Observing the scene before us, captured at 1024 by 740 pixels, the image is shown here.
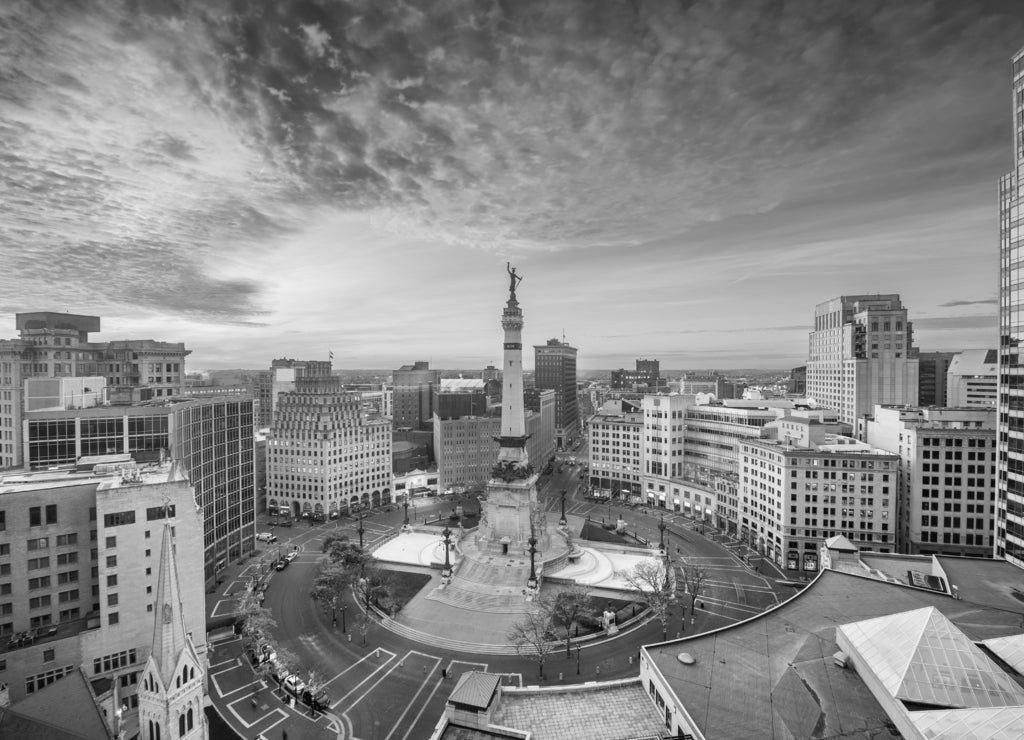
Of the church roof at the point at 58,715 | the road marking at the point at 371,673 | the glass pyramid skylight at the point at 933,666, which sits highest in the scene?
the glass pyramid skylight at the point at 933,666

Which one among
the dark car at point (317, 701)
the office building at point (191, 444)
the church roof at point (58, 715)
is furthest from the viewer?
the office building at point (191, 444)

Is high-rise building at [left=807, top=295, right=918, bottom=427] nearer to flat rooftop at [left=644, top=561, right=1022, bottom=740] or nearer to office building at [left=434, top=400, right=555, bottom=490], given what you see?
office building at [left=434, top=400, right=555, bottom=490]

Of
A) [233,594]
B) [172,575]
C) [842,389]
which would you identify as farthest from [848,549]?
[842,389]

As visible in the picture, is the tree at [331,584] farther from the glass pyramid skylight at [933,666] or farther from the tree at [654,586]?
the glass pyramid skylight at [933,666]

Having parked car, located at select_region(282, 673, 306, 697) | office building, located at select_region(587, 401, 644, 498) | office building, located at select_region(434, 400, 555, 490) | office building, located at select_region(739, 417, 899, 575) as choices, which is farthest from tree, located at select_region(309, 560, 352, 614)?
office building, located at select_region(587, 401, 644, 498)

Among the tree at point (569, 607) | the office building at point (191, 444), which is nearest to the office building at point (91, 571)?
the office building at point (191, 444)

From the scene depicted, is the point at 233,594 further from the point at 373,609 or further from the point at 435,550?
the point at 435,550

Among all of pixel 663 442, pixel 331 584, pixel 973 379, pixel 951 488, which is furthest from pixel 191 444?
pixel 973 379
